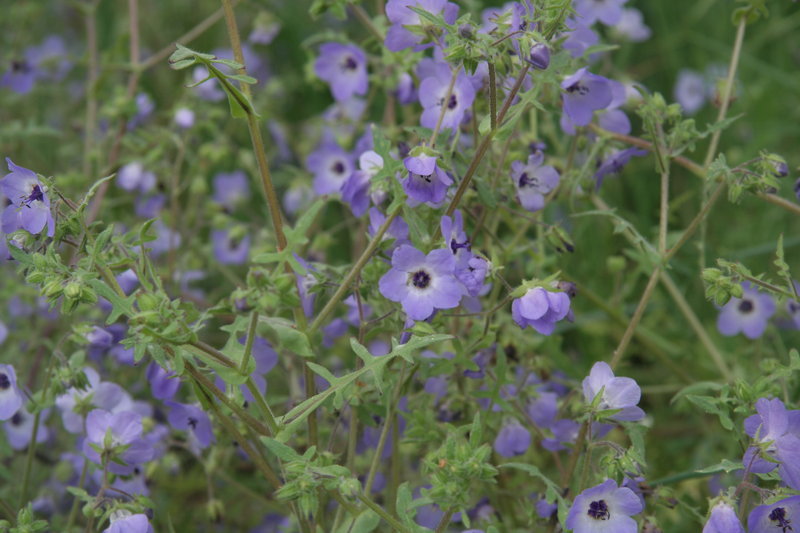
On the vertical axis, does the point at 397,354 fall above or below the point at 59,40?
above

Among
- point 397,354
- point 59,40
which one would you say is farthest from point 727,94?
point 59,40

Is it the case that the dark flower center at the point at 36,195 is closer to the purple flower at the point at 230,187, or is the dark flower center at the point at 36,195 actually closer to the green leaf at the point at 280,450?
the green leaf at the point at 280,450

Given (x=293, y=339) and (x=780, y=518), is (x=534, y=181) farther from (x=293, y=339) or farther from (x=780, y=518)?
(x=780, y=518)

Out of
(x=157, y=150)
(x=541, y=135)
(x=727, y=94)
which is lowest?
(x=157, y=150)

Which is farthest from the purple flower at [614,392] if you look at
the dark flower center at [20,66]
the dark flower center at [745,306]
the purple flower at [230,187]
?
the dark flower center at [20,66]

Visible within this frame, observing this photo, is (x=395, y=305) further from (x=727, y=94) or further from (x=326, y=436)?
(x=727, y=94)

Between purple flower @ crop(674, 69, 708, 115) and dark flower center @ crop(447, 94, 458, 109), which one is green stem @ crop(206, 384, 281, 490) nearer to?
dark flower center @ crop(447, 94, 458, 109)
